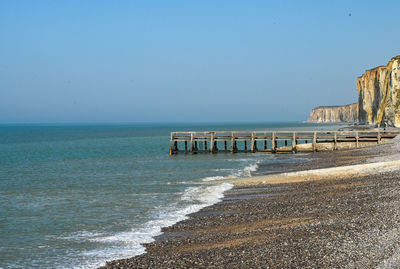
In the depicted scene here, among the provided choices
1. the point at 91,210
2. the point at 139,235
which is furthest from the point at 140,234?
the point at 91,210

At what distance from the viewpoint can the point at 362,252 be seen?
345 inches

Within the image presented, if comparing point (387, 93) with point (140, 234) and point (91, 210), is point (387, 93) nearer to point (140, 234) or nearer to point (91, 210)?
point (91, 210)

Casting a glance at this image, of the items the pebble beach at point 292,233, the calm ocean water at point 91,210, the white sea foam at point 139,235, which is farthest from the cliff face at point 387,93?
the white sea foam at point 139,235

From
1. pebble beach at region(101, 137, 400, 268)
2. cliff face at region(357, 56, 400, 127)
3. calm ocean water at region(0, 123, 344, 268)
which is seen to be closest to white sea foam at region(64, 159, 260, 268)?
calm ocean water at region(0, 123, 344, 268)

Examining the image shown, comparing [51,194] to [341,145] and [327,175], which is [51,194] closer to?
[327,175]

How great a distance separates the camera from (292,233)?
10898 millimetres

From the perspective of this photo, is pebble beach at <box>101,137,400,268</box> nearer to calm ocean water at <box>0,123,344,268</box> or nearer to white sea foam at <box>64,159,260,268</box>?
white sea foam at <box>64,159,260,268</box>

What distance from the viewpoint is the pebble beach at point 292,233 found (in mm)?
Result: 8906

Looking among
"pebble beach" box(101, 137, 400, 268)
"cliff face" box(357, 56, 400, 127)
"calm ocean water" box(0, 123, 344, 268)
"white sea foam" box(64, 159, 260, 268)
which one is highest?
"cliff face" box(357, 56, 400, 127)

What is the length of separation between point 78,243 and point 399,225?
8.14 metres

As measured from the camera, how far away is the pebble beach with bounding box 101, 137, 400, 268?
8.91 meters

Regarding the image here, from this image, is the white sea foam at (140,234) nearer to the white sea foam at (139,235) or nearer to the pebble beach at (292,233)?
the white sea foam at (139,235)

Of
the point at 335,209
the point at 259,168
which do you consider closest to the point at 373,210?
the point at 335,209

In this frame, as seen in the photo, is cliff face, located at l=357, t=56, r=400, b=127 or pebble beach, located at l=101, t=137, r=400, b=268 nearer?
pebble beach, located at l=101, t=137, r=400, b=268
